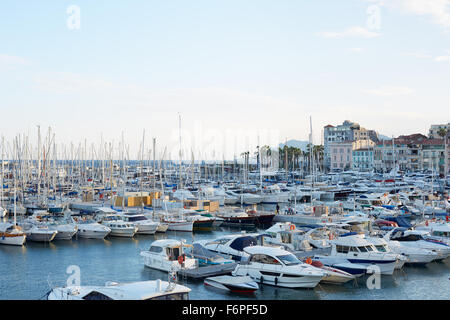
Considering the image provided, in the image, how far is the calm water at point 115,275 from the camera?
22.7m

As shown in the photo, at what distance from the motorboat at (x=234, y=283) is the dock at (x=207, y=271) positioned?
1224 mm

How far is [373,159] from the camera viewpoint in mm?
116312

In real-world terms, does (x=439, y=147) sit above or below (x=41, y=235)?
above

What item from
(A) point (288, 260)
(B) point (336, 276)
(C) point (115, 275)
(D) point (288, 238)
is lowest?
(C) point (115, 275)

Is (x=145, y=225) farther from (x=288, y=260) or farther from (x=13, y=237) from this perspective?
(x=288, y=260)

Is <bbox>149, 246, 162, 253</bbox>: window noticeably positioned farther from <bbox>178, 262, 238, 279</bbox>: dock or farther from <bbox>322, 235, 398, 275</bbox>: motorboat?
<bbox>322, 235, 398, 275</bbox>: motorboat

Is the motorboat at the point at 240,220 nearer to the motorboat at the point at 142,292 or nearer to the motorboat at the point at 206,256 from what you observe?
the motorboat at the point at 206,256

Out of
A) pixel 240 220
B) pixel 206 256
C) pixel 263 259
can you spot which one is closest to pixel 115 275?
pixel 206 256

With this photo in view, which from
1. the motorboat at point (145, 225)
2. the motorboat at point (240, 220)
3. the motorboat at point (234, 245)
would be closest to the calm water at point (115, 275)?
the motorboat at point (145, 225)

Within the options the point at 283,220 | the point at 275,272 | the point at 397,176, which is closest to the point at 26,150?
the point at 283,220

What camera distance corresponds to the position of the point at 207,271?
2548 cm

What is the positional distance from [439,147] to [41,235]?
91.1 meters

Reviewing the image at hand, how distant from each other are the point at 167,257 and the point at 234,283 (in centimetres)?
542
